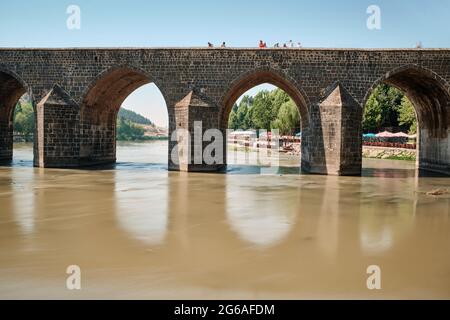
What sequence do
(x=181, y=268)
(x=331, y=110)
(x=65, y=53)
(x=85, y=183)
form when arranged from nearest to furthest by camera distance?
(x=181, y=268), (x=85, y=183), (x=331, y=110), (x=65, y=53)

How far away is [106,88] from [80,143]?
3191 millimetres

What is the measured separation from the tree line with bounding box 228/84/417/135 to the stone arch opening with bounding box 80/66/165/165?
26818 mm

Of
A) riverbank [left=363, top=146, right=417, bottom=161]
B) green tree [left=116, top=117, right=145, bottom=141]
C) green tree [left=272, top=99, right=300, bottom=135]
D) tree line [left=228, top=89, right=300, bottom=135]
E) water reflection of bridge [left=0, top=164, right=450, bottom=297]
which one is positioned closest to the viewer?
water reflection of bridge [left=0, top=164, right=450, bottom=297]

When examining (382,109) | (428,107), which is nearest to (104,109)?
(428,107)

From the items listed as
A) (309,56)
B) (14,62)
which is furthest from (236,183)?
(14,62)

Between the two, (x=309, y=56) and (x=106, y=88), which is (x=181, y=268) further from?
(x=106, y=88)

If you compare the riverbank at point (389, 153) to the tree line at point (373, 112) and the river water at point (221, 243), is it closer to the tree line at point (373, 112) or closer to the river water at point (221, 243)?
the tree line at point (373, 112)

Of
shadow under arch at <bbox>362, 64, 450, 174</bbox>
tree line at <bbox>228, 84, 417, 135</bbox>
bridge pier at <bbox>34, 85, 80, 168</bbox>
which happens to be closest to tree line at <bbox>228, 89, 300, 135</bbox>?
tree line at <bbox>228, 84, 417, 135</bbox>

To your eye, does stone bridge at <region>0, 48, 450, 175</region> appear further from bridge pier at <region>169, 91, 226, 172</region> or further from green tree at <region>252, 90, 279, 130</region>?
green tree at <region>252, 90, 279, 130</region>

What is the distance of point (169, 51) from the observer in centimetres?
2016

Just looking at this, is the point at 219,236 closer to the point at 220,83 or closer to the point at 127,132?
the point at 220,83

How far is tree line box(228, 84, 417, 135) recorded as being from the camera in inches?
1801

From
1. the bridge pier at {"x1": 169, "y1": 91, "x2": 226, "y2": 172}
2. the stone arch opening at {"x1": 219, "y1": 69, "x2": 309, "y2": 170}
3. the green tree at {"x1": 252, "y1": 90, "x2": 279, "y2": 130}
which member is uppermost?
the green tree at {"x1": 252, "y1": 90, "x2": 279, "y2": 130}
